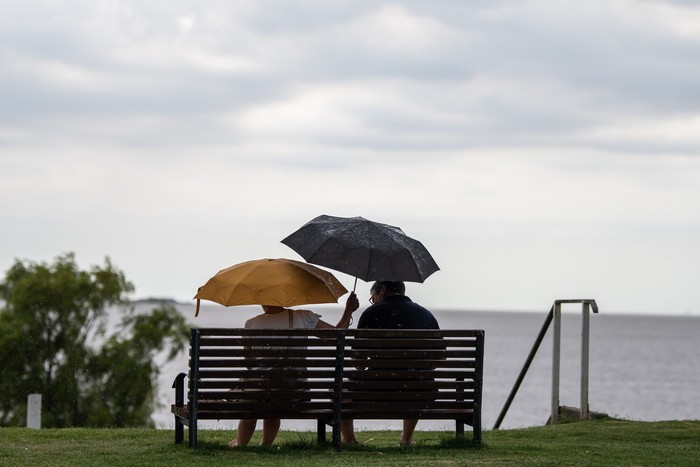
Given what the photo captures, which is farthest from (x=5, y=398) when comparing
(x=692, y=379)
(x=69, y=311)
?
(x=692, y=379)

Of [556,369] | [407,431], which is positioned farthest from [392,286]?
[556,369]

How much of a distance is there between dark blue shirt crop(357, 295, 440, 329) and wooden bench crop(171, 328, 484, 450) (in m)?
0.22

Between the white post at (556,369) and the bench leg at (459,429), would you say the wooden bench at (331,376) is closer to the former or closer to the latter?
the bench leg at (459,429)

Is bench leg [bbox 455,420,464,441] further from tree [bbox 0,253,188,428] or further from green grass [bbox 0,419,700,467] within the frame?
tree [bbox 0,253,188,428]

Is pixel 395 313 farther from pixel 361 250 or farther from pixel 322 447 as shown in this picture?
pixel 322 447

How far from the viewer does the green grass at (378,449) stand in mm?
9289

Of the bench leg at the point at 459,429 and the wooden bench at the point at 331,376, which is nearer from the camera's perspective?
the wooden bench at the point at 331,376

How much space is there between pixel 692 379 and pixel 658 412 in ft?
104

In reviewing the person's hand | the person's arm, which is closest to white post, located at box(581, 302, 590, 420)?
the person's arm

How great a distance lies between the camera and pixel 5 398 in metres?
38.7

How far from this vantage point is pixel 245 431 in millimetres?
10219

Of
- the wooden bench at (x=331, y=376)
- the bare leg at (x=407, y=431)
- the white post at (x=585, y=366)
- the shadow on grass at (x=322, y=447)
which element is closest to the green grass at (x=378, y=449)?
the shadow on grass at (x=322, y=447)

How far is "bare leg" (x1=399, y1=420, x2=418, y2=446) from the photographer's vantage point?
10.4 meters

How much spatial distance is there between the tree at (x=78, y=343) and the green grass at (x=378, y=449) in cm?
2721
